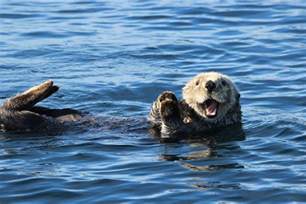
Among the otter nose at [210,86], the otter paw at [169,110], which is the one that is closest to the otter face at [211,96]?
the otter nose at [210,86]

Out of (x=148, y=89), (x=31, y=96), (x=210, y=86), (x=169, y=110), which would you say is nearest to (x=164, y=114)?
(x=169, y=110)

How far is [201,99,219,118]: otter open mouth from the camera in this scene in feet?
28.9

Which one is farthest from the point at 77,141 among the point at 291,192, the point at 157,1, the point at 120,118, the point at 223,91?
the point at 157,1

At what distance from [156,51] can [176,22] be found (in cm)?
240

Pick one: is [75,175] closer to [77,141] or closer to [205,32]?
[77,141]

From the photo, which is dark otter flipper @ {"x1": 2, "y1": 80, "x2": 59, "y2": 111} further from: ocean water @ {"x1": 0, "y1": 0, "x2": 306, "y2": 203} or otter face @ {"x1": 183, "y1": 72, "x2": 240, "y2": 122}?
otter face @ {"x1": 183, "y1": 72, "x2": 240, "y2": 122}

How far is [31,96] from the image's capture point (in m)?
8.61

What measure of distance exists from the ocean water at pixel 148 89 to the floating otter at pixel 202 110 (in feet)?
0.71

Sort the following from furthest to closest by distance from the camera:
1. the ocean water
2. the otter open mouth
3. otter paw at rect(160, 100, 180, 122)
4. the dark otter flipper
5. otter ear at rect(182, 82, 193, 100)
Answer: otter ear at rect(182, 82, 193, 100), the otter open mouth, the dark otter flipper, otter paw at rect(160, 100, 180, 122), the ocean water

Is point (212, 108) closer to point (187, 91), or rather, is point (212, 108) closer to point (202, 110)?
point (202, 110)

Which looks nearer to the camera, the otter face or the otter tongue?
the otter face

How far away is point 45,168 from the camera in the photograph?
766 centimetres

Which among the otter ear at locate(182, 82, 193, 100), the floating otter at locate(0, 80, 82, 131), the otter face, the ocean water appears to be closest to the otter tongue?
the otter face

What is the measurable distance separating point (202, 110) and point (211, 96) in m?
0.25
